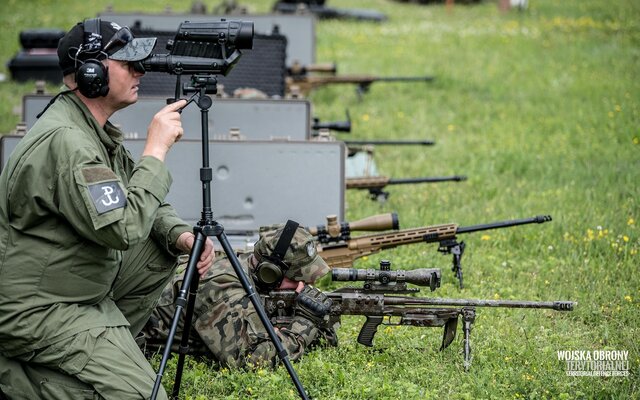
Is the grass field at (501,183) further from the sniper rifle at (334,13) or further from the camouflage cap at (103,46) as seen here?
the camouflage cap at (103,46)

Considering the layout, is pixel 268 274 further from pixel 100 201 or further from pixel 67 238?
pixel 100 201

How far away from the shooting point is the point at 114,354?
465 centimetres

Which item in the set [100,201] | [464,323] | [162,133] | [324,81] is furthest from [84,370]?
[324,81]

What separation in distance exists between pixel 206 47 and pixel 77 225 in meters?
1.15

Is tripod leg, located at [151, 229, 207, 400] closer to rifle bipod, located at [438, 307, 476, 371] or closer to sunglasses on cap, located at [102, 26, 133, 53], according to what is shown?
sunglasses on cap, located at [102, 26, 133, 53]

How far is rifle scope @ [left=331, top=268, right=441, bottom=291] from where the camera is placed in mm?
5594

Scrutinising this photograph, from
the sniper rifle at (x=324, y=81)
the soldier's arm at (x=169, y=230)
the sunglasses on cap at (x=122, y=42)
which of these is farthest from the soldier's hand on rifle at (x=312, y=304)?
the sniper rifle at (x=324, y=81)

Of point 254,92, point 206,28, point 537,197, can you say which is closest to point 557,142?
point 537,197

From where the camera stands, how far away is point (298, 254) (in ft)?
18.6

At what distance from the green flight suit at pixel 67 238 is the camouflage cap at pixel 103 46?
0.73ft

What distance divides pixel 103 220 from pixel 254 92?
5.80 m

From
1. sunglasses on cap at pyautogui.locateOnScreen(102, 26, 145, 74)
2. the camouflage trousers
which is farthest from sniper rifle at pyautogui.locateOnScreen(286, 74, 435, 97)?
the camouflage trousers

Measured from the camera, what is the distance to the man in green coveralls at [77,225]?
4375 millimetres

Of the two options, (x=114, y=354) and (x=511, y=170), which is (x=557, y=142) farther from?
(x=114, y=354)
